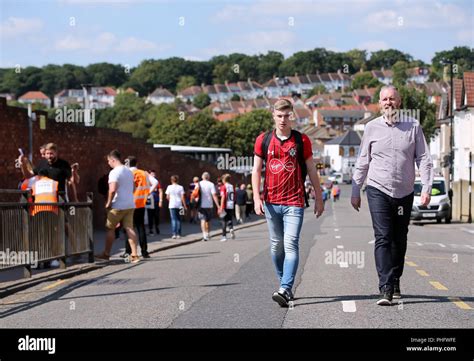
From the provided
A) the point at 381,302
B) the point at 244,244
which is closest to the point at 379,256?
the point at 381,302

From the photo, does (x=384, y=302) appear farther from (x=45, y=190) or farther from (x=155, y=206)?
(x=155, y=206)

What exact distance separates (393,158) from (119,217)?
7.64m

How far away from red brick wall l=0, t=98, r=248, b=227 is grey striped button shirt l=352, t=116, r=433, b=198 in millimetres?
13430

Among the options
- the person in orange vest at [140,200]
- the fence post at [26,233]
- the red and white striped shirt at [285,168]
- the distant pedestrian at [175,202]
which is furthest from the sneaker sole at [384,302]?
the distant pedestrian at [175,202]

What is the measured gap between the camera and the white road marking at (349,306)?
9.09 meters

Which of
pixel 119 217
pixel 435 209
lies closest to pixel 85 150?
pixel 119 217

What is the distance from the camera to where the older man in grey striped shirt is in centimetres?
934

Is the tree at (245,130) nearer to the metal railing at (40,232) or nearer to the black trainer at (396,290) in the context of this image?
the metal railing at (40,232)

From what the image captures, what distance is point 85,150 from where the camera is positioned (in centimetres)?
2880

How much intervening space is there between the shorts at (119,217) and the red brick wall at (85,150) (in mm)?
6090

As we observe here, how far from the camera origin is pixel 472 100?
50.8 meters

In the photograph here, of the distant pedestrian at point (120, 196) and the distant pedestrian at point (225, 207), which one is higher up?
the distant pedestrian at point (120, 196)

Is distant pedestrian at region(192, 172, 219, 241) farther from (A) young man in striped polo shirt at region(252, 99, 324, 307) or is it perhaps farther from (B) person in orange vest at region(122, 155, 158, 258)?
(A) young man in striped polo shirt at region(252, 99, 324, 307)
